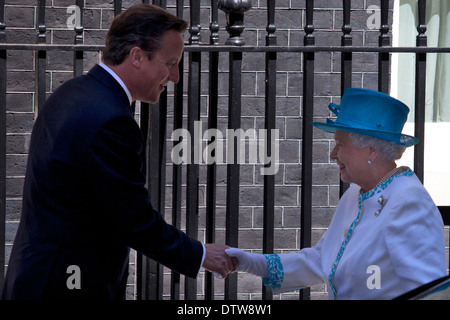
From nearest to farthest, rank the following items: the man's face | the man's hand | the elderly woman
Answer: the elderly woman < the man's face < the man's hand

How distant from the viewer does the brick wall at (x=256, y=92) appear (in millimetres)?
5348

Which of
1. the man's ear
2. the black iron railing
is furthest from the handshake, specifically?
the man's ear

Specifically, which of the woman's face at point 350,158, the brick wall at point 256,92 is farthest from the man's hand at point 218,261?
the brick wall at point 256,92

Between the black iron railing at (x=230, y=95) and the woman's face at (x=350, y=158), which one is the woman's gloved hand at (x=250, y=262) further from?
the woman's face at (x=350, y=158)

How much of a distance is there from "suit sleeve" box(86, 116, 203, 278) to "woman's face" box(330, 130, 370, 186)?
69cm

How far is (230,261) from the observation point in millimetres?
A: 3363

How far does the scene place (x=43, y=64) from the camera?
11.8ft

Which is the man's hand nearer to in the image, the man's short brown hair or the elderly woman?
the elderly woman

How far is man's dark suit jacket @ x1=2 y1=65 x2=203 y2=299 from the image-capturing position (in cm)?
284

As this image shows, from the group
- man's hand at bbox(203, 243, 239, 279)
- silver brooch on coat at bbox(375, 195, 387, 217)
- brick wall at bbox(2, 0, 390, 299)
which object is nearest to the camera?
silver brooch on coat at bbox(375, 195, 387, 217)

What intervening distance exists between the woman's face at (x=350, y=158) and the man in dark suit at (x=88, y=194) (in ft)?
2.28

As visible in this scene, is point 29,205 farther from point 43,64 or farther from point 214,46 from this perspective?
point 214,46
